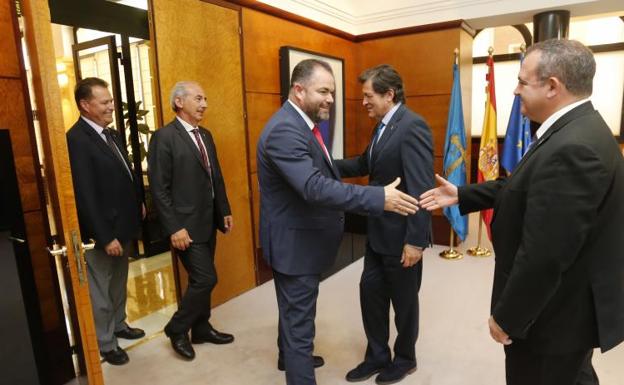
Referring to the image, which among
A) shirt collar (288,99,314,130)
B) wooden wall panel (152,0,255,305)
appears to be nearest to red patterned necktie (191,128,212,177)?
wooden wall panel (152,0,255,305)

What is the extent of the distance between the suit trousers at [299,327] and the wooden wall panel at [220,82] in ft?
4.70

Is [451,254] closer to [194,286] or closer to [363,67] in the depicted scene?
[363,67]

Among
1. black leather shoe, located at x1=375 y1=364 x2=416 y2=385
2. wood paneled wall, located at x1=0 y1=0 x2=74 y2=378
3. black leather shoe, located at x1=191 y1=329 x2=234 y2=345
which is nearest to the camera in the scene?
wood paneled wall, located at x1=0 y1=0 x2=74 y2=378

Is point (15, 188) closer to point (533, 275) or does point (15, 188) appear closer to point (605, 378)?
point (533, 275)

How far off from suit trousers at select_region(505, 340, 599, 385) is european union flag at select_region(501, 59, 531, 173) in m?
3.01

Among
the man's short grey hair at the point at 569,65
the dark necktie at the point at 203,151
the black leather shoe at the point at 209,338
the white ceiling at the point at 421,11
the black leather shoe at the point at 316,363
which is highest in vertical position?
the white ceiling at the point at 421,11

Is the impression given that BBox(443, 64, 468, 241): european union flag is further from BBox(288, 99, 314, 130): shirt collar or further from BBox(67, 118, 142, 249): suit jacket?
BBox(67, 118, 142, 249): suit jacket

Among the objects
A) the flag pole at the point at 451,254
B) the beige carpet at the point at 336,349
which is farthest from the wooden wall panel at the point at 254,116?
the flag pole at the point at 451,254

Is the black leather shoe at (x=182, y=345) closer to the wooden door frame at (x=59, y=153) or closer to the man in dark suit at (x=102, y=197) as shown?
the man in dark suit at (x=102, y=197)

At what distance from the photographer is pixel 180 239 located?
233 cm

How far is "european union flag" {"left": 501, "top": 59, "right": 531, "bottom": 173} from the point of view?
3959mm

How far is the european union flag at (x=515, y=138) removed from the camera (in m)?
3.96

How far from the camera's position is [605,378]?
216cm

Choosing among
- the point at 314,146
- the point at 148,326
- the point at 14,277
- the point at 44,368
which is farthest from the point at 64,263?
the point at 148,326
